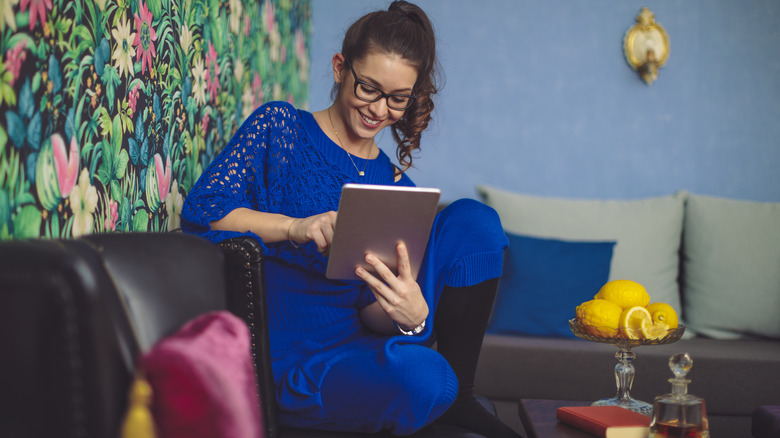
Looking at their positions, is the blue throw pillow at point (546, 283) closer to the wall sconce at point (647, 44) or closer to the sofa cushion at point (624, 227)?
the sofa cushion at point (624, 227)

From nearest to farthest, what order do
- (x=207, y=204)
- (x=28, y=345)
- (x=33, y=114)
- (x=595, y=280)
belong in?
(x=28, y=345) < (x=33, y=114) < (x=207, y=204) < (x=595, y=280)

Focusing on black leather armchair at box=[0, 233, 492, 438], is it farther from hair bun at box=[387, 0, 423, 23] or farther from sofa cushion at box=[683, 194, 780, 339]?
sofa cushion at box=[683, 194, 780, 339]

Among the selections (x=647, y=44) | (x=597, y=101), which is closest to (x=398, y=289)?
(x=597, y=101)

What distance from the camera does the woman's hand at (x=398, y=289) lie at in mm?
1083

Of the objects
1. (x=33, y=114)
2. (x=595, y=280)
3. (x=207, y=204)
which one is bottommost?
(x=595, y=280)

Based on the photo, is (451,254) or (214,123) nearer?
(451,254)

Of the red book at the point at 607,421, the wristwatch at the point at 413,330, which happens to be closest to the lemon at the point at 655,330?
the red book at the point at 607,421

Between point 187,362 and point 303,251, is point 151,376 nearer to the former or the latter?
point 187,362

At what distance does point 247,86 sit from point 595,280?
1303 mm

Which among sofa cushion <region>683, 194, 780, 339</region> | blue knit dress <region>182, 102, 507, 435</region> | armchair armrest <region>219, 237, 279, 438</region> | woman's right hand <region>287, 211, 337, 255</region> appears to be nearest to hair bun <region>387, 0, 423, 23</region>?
blue knit dress <region>182, 102, 507, 435</region>

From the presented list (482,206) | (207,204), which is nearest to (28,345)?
(207,204)

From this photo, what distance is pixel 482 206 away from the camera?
4.32 ft

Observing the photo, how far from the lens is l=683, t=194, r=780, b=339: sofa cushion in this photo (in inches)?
84.7

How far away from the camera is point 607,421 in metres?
1.02
